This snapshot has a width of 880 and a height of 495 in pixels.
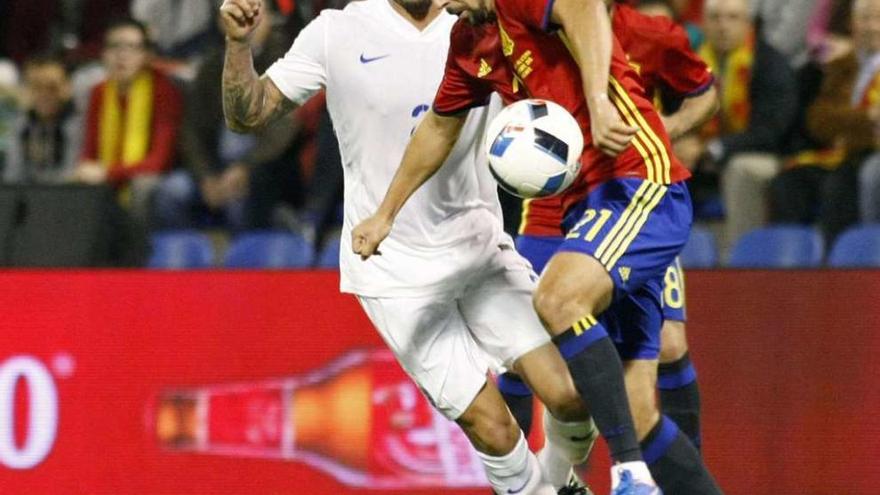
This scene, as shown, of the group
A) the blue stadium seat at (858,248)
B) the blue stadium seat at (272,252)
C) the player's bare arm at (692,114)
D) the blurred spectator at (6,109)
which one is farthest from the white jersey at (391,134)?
the blurred spectator at (6,109)

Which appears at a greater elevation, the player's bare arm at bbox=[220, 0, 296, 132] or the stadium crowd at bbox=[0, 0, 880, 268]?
the player's bare arm at bbox=[220, 0, 296, 132]

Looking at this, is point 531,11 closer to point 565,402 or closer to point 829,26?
point 565,402

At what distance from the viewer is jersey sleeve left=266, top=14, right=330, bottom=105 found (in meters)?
6.28

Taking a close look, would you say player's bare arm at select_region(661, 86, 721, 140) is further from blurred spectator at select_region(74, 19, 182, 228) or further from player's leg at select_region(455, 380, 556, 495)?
blurred spectator at select_region(74, 19, 182, 228)

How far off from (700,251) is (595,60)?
3.34m

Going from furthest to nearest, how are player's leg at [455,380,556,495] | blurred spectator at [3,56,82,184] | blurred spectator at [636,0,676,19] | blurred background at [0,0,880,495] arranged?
blurred spectator at [3,56,82,184]
blurred spectator at [636,0,676,19]
blurred background at [0,0,880,495]
player's leg at [455,380,556,495]

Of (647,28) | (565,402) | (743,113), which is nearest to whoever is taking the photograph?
(565,402)

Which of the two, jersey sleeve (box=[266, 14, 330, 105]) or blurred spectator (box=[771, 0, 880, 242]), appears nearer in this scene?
jersey sleeve (box=[266, 14, 330, 105])

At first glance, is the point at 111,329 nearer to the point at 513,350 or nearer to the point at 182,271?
the point at 182,271

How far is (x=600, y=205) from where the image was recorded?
554cm

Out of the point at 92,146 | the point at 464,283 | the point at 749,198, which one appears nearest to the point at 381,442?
the point at 464,283

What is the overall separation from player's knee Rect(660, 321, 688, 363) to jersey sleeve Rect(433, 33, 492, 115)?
47.9 inches

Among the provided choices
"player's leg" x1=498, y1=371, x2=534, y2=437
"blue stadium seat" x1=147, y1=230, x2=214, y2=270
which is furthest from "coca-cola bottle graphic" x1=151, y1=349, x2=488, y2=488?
"blue stadium seat" x1=147, y1=230, x2=214, y2=270

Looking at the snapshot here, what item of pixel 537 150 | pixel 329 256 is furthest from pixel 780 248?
pixel 537 150
